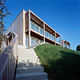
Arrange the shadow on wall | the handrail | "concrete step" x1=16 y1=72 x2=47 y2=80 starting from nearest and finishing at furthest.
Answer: the handrail, "concrete step" x1=16 y1=72 x2=47 y2=80, the shadow on wall

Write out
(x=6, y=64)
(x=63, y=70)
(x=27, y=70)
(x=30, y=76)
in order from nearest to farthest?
(x=6, y=64)
(x=30, y=76)
(x=27, y=70)
(x=63, y=70)

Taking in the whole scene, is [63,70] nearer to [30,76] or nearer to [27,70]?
[30,76]

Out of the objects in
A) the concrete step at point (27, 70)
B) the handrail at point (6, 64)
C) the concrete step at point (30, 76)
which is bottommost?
the concrete step at point (30, 76)

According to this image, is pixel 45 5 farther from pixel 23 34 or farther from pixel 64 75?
pixel 64 75

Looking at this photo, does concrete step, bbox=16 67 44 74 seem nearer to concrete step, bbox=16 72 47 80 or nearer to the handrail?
concrete step, bbox=16 72 47 80

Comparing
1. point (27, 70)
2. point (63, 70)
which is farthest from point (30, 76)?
point (63, 70)

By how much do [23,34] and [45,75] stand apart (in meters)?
8.66

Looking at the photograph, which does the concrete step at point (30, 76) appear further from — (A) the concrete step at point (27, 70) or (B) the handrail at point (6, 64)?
(B) the handrail at point (6, 64)

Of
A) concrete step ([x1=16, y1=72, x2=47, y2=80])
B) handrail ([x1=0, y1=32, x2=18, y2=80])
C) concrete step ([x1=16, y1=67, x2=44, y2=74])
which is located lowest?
concrete step ([x1=16, y1=72, x2=47, y2=80])

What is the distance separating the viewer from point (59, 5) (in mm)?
11211

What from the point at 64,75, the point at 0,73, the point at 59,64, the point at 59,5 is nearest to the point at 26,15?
the point at 59,5

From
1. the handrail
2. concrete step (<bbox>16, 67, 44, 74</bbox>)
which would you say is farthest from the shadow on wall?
the handrail

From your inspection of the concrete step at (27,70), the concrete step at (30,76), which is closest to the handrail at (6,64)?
the concrete step at (30,76)

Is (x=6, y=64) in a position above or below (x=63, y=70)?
above
